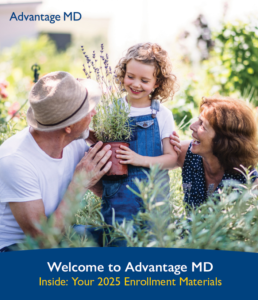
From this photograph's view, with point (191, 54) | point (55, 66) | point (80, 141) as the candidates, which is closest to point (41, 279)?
point (80, 141)

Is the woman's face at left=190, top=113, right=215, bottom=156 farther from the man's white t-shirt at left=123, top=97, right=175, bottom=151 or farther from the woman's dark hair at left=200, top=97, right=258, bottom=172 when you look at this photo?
the man's white t-shirt at left=123, top=97, right=175, bottom=151

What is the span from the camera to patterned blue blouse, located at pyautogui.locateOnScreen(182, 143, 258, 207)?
8.67 ft

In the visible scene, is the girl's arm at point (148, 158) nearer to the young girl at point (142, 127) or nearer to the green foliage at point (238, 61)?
the young girl at point (142, 127)

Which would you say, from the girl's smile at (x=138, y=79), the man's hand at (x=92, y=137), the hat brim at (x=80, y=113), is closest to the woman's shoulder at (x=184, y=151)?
the girl's smile at (x=138, y=79)

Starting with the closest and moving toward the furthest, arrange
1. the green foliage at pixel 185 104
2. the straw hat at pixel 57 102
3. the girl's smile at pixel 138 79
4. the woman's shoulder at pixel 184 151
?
the straw hat at pixel 57 102 < the girl's smile at pixel 138 79 < the woman's shoulder at pixel 184 151 < the green foliage at pixel 185 104

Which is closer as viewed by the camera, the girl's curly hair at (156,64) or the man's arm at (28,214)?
the man's arm at (28,214)

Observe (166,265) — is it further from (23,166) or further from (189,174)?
(189,174)

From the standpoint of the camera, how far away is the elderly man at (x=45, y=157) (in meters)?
2.01

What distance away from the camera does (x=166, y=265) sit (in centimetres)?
160

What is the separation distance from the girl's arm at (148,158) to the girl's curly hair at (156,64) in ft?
1.42

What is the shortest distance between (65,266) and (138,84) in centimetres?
136

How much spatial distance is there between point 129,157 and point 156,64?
2.53ft

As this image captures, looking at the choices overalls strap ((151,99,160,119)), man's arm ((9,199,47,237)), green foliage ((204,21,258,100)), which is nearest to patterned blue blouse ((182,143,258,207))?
overalls strap ((151,99,160,119))

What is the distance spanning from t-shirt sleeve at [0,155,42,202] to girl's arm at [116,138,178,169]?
22.9 inches
